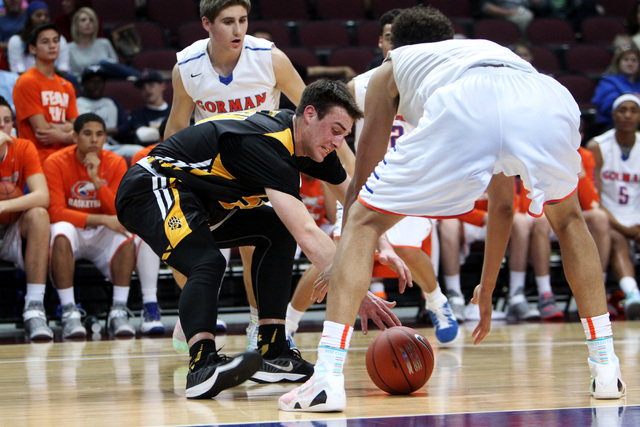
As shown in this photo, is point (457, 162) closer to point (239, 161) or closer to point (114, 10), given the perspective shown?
point (239, 161)

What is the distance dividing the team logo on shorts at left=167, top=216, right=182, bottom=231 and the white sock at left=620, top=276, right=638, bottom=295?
15.1ft

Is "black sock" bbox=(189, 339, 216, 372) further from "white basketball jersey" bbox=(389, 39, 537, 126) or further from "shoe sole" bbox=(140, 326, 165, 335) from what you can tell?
"shoe sole" bbox=(140, 326, 165, 335)

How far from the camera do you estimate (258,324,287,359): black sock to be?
149 inches

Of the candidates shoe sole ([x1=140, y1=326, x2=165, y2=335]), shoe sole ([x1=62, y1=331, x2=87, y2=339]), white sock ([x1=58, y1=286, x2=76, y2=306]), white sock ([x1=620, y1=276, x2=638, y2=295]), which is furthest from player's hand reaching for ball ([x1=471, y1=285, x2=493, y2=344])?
white sock ([x1=620, y1=276, x2=638, y2=295])

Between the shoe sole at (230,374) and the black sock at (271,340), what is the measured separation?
1.95 ft

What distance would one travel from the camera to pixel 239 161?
336cm

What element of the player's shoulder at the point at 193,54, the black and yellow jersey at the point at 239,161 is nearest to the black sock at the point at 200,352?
the black and yellow jersey at the point at 239,161

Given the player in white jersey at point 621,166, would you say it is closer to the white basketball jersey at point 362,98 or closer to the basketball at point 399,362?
the white basketball jersey at point 362,98

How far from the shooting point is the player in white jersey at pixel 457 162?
2734mm

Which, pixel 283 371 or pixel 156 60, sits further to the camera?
pixel 156 60

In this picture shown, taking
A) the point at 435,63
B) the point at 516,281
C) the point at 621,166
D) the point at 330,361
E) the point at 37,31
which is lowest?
the point at 516,281

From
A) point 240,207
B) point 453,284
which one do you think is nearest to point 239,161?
point 240,207

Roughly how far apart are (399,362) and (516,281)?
12.6 feet

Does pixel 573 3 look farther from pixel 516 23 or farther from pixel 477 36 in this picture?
pixel 477 36
